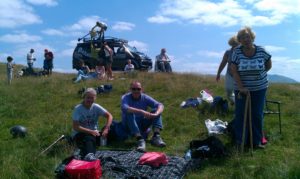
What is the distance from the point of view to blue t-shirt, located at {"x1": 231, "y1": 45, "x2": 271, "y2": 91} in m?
7.36

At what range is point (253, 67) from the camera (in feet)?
24.2

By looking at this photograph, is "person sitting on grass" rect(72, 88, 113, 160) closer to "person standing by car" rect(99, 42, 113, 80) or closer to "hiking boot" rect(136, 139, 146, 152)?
"hiking boot" rect(136, 139, 146, 152)

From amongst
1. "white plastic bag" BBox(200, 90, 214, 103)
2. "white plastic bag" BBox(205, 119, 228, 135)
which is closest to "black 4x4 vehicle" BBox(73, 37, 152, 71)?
"white plastic bag" BBox(200, 90, 214, 103)

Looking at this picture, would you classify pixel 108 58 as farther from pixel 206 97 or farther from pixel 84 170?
pixel 84 170

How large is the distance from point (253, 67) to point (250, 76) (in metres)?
0.18

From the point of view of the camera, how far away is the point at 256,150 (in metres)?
7.58

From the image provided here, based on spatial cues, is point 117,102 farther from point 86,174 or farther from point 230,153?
point 86,174

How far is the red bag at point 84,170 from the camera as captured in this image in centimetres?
580

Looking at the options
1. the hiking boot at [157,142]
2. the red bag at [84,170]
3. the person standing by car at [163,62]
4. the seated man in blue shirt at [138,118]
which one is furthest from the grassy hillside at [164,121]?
the person standing by car at [163,62]

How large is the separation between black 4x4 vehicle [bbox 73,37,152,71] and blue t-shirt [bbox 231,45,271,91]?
614 inches

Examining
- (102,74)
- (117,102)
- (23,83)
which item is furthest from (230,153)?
(23,83)

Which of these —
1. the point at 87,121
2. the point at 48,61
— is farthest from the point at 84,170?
the point at 48,61

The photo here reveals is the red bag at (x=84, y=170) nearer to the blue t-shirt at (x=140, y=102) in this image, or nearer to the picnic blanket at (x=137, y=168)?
the picnic blanket at (x=137, y=168)

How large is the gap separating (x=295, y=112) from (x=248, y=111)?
3681 millimetres
